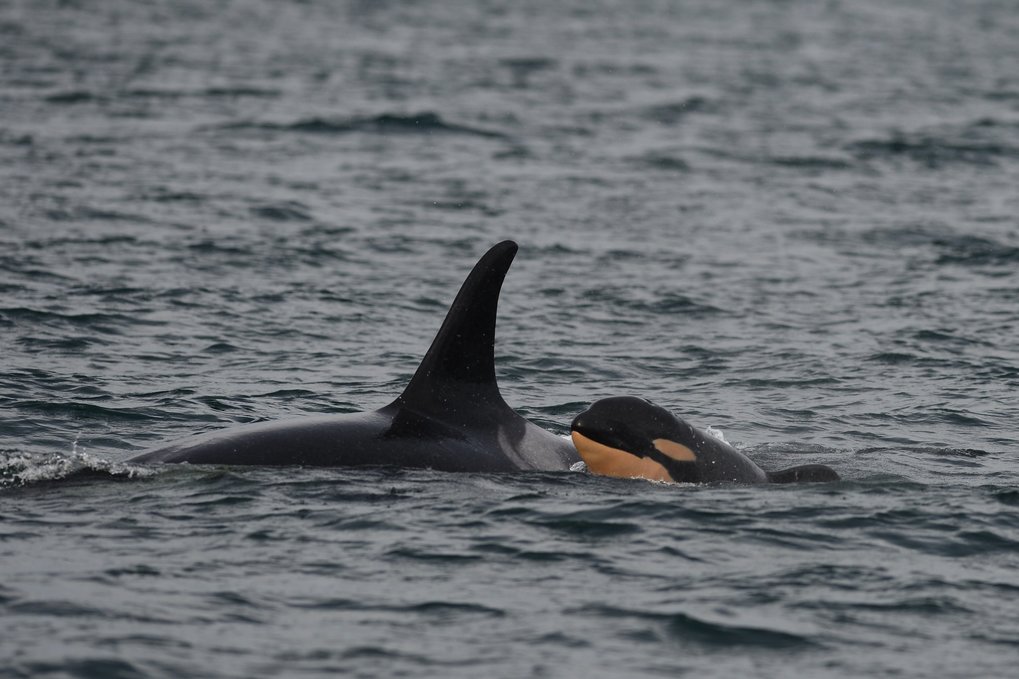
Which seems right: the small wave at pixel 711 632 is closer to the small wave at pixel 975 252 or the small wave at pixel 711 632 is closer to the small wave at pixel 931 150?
the small wave at pixel 975 252

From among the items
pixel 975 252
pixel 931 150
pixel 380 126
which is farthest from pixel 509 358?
pixel 931 150

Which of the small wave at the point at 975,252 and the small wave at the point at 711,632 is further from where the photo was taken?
the small wave at the point at 975,252

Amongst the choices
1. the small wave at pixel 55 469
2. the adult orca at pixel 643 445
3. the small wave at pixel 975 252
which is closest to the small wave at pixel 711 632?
the adult orca at pixel 643 445

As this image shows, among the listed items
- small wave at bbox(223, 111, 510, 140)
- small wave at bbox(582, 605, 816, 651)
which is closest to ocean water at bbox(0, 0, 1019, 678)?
small wave at bbox(582, 605, 816, 651)

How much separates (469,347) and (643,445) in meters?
1.81

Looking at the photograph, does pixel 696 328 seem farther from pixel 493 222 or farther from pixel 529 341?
pixel 493 222

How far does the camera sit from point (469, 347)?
15.0 meters

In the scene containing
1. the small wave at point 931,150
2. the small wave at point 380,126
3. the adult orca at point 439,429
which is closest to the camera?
the adult orca at point 439,429

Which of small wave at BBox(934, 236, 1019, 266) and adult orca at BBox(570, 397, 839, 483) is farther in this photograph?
small wave at BBox(934, 236, 1019, 266)

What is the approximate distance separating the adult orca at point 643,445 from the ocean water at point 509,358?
0.90ft

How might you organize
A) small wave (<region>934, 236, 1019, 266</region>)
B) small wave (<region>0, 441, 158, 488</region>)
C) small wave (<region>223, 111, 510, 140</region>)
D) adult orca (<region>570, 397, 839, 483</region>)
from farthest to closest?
1. small wave (<region>223, 111, 510, 140</region>)
2. small wave (<region>934, 236, 1019, 266</region>)
3. adult orca (<region>570, 397, 839, 483</region>)
4. small wave (<region>0, 441, 158, 488</region>)

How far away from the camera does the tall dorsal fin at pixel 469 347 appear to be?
48.4ft

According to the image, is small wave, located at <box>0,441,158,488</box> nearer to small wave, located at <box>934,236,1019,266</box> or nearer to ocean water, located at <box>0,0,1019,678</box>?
ocean water, located at <box>0,0,1019,678</box>

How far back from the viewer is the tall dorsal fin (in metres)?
14.8
